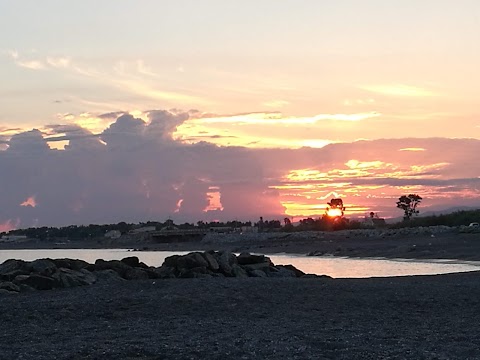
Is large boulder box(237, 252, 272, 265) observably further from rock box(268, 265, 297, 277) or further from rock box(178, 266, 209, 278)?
rock box(178, 266, 209, 278)

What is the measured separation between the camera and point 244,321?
1427 centimetres

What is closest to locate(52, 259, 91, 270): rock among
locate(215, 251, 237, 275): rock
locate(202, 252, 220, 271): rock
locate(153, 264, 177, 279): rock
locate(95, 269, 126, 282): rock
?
locate(95, 269, 126, 282): rock

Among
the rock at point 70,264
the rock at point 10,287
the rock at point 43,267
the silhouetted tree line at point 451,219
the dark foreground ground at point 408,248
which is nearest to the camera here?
the rock at point 10,287

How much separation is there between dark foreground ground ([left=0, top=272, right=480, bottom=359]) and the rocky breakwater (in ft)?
2.52

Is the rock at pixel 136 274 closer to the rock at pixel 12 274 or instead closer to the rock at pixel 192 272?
the rock at pixel 192 272

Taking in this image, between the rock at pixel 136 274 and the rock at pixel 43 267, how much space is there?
2008mm

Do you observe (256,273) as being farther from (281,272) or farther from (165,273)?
(165,273)

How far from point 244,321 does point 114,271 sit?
885 centimetres

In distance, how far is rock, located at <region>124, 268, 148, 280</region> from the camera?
21641 mm

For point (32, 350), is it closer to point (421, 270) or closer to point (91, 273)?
point (91, 273)

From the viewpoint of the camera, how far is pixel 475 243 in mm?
50969

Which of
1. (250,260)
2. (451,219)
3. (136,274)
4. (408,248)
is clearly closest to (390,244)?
(408,248)

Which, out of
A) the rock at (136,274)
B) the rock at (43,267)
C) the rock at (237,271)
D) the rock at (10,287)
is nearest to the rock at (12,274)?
the rock at (43,267)

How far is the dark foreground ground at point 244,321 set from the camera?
11031 mm
